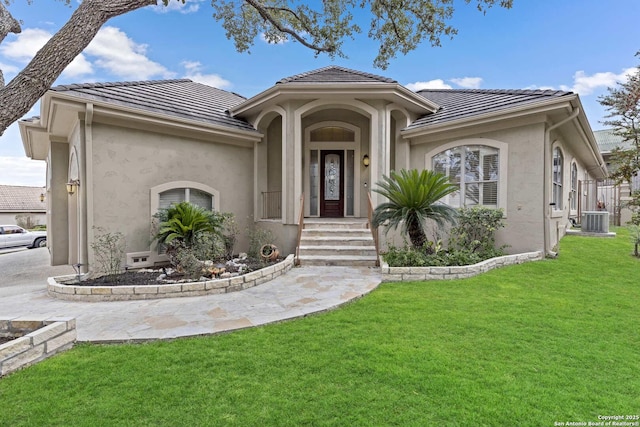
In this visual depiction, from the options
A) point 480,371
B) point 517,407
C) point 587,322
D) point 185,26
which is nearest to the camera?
point 517,407

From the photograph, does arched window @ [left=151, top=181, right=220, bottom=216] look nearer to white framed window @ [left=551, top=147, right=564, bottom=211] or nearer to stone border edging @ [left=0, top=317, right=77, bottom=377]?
stone border edging @ [left=0, top=317, right=77, bottom=377]

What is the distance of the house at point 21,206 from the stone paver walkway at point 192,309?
32.2 metres

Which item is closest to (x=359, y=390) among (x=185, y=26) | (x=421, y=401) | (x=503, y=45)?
(x=421, y=401)

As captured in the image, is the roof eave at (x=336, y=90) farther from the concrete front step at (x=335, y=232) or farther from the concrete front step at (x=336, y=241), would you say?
the concrete front step at (x=336, y=241)

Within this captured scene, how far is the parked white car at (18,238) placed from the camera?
16978mm

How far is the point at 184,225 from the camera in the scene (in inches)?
293

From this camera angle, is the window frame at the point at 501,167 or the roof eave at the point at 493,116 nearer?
the roof eave at the point at 493,116

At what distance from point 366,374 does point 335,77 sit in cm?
858

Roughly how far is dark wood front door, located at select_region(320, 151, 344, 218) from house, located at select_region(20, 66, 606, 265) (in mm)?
37

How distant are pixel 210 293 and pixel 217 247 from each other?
1782 millimetres

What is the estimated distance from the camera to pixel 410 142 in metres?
10.2

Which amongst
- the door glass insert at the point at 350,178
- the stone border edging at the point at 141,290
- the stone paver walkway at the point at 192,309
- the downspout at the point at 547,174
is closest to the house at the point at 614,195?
the downspout at the point at 547,174

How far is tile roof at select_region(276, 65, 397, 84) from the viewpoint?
361 inches

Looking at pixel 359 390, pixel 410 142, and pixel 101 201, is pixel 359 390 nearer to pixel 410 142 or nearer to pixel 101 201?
pixel 101 201
